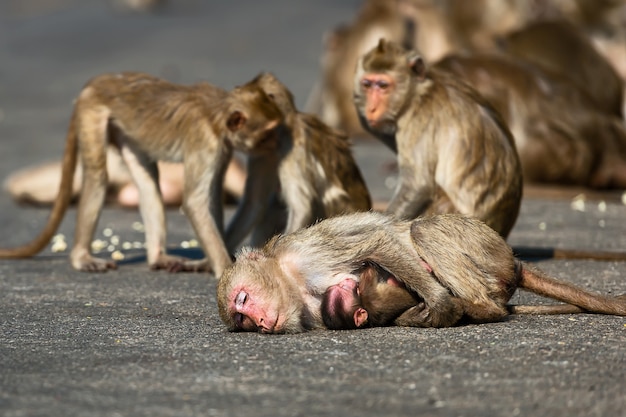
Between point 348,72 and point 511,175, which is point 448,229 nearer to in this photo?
point 511,175

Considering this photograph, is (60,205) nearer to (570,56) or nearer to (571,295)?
(571,295)

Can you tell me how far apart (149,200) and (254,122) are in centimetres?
104

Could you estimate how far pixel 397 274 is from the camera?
15.6ft

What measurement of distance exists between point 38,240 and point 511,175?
2.65 m

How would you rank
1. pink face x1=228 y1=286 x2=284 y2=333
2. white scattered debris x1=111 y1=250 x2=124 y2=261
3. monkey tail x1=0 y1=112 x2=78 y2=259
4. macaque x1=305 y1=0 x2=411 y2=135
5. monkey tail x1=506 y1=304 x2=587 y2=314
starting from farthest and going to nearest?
macaque x1=305 y1=0 x2=411 y2=135
white scattered debris x1=111 y1=250 x2=124 y2=261
monkey tail x1=0 y1=112 x2=78 y2=259
monkey tail x1=506 y1=304 x2=587 y2=314
pink face x1=228 y1=286 x2=284 y2=333

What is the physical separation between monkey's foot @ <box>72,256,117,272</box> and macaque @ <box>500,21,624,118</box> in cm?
545

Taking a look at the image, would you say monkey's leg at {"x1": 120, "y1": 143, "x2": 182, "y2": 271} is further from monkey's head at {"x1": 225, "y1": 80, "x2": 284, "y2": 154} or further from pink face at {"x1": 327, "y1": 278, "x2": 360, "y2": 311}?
pink face at {"x1": 327, "y1": 278, "x2": 360, "y2": 311}

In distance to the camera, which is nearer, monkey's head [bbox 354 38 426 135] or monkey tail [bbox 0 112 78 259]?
monkey's head [bbox 354 38 426 135]

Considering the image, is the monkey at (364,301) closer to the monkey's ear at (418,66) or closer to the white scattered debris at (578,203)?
the monkey's ear at (418,66)

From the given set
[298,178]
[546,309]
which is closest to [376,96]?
[298,178]

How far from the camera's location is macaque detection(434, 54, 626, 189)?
958 centimetres

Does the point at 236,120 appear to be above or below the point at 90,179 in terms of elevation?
above

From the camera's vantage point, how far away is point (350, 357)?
4.10 meters

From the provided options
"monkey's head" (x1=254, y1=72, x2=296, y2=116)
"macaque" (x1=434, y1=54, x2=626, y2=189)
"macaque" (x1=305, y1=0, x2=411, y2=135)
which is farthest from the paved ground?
"macaque" (x1=305, y1=0, x2=411, y2=135)
